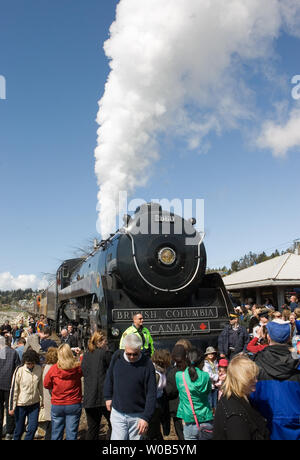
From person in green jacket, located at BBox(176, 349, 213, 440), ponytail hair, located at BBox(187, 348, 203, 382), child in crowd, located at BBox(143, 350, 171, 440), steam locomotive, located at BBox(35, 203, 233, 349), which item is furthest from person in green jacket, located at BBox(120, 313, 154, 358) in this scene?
person in green jacket, located at BBox(176, 349, 213, 440)

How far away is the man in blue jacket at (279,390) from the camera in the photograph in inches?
102

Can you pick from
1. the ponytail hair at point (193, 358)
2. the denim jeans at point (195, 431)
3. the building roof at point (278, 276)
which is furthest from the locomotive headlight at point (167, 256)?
the building roof at point (278, 276)

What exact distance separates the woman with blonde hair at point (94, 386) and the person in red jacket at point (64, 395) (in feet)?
0.42

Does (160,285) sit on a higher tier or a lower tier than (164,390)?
higher

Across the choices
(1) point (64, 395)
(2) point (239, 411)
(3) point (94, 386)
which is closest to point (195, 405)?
(2) point (239, 411)

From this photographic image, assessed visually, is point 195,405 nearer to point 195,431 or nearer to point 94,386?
point 195,431

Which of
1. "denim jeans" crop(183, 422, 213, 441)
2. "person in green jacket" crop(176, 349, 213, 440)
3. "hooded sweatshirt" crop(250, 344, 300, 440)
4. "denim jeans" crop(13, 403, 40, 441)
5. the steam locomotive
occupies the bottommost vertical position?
"denim jeans" crop(13, 403, 40, 441)

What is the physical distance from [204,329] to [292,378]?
13.7ft

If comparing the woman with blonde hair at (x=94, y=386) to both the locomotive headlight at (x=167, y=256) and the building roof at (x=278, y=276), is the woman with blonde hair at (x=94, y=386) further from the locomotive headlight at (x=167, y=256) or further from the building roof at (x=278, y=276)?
the building roof at (x=278, y=276)

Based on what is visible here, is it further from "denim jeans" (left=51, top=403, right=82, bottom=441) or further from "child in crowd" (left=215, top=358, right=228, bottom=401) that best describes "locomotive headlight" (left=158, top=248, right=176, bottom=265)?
"denim jeans" (left=51, top=403, right=82, bottom=441)

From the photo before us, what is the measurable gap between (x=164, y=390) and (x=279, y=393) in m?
1.81

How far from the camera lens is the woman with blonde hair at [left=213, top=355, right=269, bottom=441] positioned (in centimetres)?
235

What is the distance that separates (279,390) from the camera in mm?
2645

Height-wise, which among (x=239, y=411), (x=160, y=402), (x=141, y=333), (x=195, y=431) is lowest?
(x=195, y=431)
